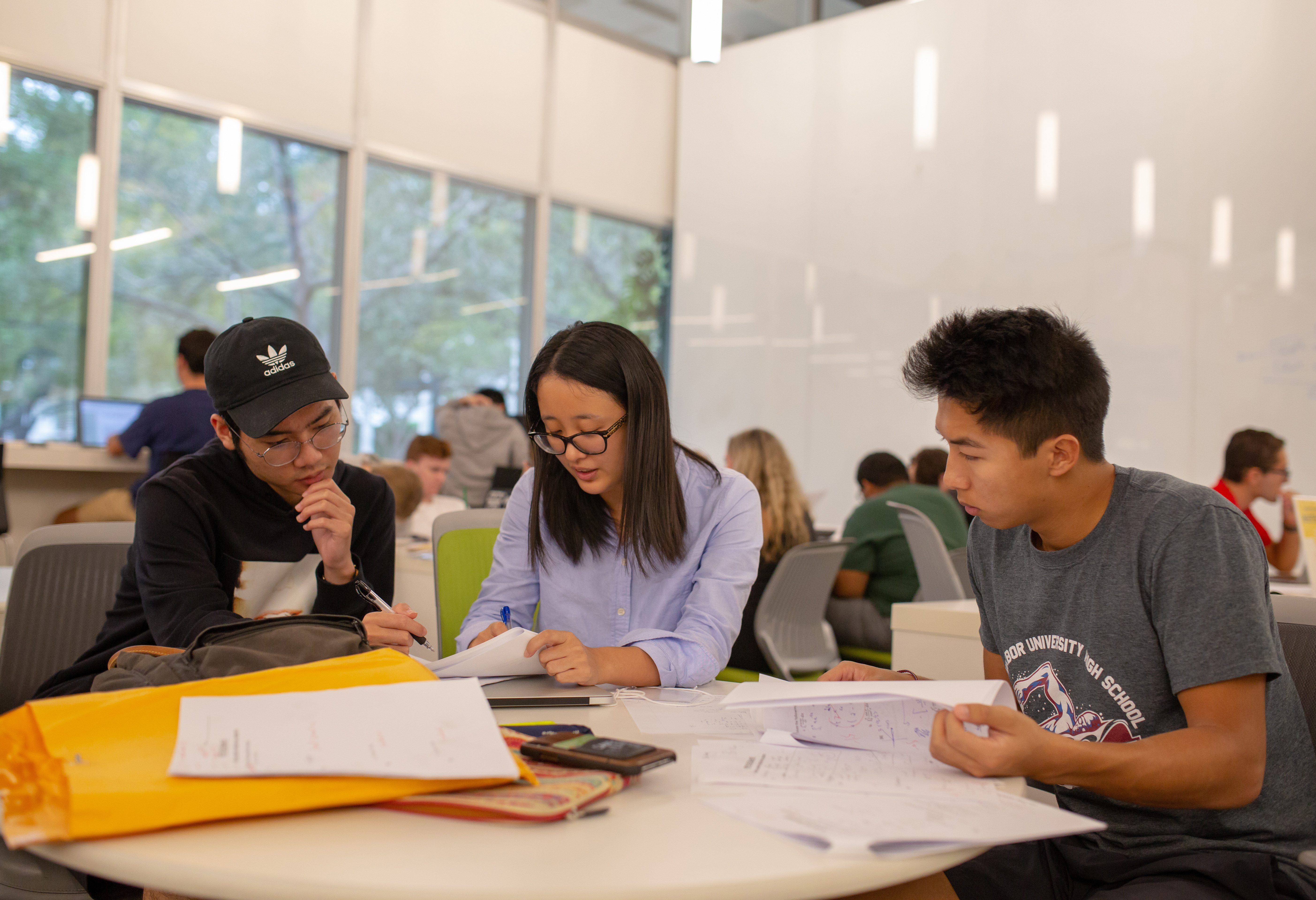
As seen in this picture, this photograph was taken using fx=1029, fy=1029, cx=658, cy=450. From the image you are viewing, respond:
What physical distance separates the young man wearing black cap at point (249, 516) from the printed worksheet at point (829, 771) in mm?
569

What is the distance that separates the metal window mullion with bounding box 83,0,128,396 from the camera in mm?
5734

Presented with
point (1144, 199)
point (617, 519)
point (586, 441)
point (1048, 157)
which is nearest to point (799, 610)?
point (617, 519)

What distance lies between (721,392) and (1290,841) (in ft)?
23.2

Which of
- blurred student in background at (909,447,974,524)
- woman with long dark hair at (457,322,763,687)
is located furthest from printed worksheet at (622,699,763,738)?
blurred student in background at (909,447,974,524)

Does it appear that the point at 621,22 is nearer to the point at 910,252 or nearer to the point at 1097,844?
the point at 910,252

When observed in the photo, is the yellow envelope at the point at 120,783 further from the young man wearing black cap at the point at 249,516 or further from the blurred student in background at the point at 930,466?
the blurred student in background at the point at 930,466

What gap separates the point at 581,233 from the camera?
8.23 meters

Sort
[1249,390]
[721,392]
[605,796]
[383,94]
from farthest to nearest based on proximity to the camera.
→ [721,392] < [383,94] < [1249,390] < [605,796]

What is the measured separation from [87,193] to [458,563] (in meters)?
4.70

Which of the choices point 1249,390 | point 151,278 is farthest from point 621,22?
point 1249,390

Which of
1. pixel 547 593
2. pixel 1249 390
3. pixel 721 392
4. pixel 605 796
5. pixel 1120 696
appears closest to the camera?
pixel 605 796

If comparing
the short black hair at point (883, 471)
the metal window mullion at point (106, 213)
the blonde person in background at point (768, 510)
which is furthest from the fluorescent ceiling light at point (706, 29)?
the metal window mullion at point (106, 213)

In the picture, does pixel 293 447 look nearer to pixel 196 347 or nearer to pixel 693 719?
pixel 693 719

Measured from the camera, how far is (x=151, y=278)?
598 cm
